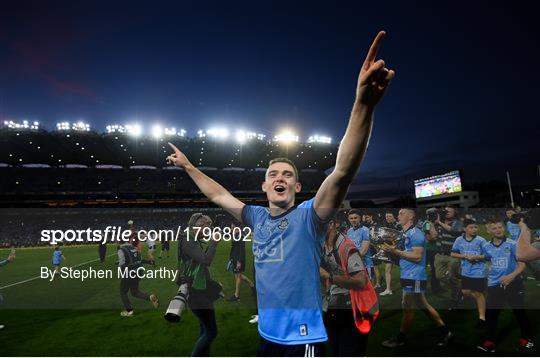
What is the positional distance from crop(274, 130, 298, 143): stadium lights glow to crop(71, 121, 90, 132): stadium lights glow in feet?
87.2

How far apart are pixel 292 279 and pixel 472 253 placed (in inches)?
228

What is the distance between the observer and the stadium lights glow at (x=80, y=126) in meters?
40.9

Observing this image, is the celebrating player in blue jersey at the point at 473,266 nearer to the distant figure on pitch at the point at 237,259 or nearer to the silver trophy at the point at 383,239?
the silver trophy at the point at 383,239

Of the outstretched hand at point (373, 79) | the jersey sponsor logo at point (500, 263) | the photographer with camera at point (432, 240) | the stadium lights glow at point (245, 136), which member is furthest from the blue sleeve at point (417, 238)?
the stadium lights glow at point (245, 136)

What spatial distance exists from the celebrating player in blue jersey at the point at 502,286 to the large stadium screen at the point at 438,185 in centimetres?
4653

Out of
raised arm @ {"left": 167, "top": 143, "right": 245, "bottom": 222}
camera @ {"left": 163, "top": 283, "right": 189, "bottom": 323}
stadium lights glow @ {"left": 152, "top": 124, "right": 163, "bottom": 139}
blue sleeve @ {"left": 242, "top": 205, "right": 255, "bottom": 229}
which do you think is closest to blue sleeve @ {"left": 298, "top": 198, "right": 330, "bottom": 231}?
blue sleeve @ {"left": 242, "top": 205, "right": 255, "bottom": 229}

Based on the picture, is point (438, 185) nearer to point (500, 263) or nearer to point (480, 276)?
point (480, 276)

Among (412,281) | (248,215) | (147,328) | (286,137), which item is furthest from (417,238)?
(286,137)

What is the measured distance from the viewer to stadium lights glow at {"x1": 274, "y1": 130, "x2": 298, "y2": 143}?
47844 millimetres

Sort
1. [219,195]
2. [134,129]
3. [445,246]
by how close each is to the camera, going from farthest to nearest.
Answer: [134,129]
[445,246]
[219,195]

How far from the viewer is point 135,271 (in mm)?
8617

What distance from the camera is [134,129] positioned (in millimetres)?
42781

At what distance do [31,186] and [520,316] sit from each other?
59040 mm

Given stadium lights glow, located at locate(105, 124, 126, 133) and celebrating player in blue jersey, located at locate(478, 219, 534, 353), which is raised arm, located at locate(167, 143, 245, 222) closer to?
celebrating player in blue jersey, located at locate(478, 219, 534, 353)
